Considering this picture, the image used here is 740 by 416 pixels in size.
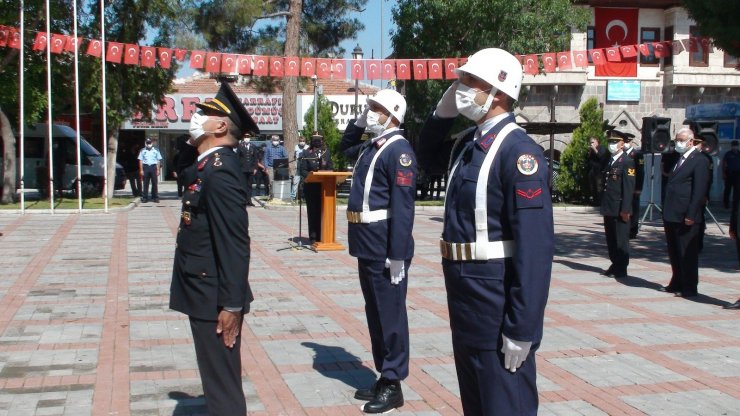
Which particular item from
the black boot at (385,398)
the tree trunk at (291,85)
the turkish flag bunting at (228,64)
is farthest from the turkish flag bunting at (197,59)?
the black boot at (385,398)

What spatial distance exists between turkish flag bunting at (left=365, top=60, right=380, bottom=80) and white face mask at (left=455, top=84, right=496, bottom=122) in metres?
16.3

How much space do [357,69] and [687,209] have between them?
11.2m

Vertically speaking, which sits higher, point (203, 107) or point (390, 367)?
point (203, 107)

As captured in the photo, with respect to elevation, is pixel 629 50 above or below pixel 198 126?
above

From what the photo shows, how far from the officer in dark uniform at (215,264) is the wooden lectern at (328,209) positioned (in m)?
8.80

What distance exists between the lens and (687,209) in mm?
10062

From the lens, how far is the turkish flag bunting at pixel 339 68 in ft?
65.6

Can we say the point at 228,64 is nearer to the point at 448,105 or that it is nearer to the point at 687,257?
the point at 687,257

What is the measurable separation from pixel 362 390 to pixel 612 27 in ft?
105

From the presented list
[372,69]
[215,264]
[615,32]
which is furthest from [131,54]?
[615,32]

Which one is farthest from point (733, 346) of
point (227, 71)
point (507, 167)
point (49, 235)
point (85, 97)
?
point (85, 97)

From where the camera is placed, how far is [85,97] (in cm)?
2502

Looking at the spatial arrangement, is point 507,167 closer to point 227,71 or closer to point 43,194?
point 227,71

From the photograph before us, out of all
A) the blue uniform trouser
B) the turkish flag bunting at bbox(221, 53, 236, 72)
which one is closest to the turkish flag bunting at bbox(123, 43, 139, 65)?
the turkish flag bunting at bbox(221, 53, 236, 72)
